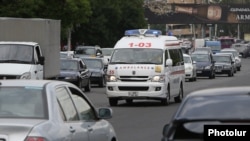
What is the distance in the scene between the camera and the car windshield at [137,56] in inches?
1121

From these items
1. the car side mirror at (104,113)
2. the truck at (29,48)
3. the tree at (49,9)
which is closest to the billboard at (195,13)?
the tree at (49,9)

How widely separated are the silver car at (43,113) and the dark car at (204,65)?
44.6 meters

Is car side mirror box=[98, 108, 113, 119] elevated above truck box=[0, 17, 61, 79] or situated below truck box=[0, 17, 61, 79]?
below

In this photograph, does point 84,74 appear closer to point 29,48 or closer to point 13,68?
point 29,48

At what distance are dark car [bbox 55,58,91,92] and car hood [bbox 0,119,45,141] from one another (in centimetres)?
2726

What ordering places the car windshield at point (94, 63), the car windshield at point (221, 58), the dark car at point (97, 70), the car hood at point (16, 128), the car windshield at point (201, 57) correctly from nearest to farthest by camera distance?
the car hood at point (16, 128)
the dark car at point (97, 70)
the car windshield at point (94, 63)
the car windshield at point (201, 57)
the car windshield at point (221, 58)

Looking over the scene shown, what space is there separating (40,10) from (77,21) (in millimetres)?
3202

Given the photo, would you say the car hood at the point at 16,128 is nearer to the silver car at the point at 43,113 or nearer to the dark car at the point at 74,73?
the silver car at the point at 43,113

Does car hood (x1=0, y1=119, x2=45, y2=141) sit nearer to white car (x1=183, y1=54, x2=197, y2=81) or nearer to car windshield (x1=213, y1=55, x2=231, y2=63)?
white car (x1=183, y1=54, x2=197, y2=81)

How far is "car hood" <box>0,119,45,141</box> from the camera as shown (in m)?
9.03

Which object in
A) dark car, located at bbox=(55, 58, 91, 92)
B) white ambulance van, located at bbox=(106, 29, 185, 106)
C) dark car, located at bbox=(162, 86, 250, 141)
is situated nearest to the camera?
dark car, located at bbox=(162, 86, 250, 141)

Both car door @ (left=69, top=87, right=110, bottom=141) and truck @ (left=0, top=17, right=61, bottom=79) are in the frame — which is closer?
car door @ (left=69, top=87, right=110, bottom=141)

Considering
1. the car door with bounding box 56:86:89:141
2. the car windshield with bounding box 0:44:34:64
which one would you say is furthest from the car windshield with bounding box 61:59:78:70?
the car door with bounding box 56:86:89:141

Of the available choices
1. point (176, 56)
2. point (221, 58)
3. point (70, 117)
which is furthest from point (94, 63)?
point (70, 117)
